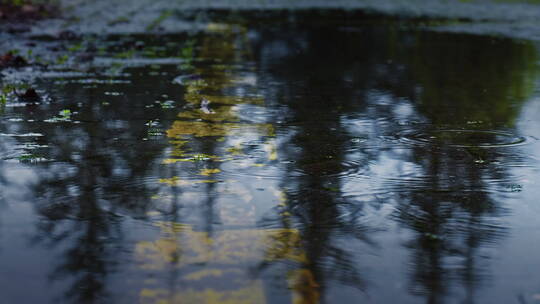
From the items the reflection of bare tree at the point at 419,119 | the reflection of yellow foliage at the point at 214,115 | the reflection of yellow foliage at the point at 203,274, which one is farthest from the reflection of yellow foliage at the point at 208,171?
the reflection of yellow foliage at the point at 214,115

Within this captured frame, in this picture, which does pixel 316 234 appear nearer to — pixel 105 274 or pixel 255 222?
pixel 255 222

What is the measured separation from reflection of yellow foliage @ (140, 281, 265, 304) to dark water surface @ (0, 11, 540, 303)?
0.04 ft

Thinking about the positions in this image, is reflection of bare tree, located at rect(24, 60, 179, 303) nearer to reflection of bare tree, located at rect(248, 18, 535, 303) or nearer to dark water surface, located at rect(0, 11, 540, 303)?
dark water surface, located at rect(0, 11, 540, 303)

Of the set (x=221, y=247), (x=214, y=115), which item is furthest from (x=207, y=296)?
(x=214, y=115)

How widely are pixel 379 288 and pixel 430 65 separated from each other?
10105 mm

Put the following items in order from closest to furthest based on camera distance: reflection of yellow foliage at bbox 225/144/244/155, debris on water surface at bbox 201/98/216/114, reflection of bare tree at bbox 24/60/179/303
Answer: reflection of bare tree at bbox 24/60/179/303 → reflection of yellow foliage at bbox 225/144/244/155 → debris on water surface at bbox 201/98/216/114

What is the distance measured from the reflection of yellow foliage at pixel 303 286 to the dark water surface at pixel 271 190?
0.05ft

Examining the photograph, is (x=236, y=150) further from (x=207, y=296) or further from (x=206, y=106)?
(x=207, y=296)

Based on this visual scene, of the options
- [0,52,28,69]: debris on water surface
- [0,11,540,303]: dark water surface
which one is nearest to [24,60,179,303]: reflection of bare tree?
[0,11,540,303]: dark water surface

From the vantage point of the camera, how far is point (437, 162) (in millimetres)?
6906

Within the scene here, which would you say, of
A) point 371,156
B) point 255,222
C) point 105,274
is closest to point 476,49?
point 371,156

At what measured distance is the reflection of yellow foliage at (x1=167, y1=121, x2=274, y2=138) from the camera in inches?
317

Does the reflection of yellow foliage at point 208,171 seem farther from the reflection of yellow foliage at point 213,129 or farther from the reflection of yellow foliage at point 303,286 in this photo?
the reflection of yellow foliage at point 303,286

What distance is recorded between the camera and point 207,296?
406 cm
